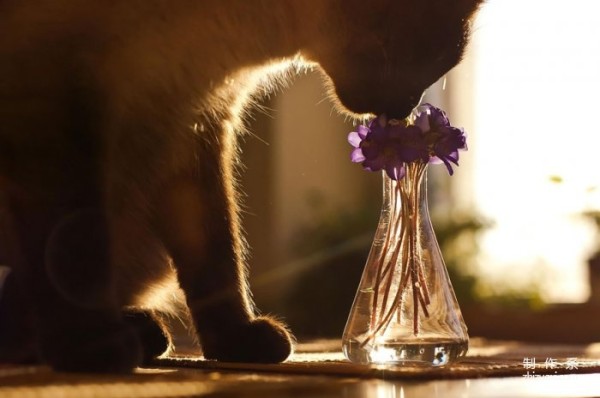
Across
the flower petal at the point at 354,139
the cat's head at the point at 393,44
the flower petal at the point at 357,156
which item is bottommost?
the flower petal at the point at 357,156

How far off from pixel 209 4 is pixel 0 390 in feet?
1.98

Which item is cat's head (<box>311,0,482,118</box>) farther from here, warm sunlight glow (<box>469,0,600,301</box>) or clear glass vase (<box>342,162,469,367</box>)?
warm sunlight glow (<box>469,0,600,301</box>)

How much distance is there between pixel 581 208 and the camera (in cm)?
289

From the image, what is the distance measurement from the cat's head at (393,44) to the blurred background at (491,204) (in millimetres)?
1262

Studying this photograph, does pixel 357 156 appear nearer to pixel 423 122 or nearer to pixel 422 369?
pixel 423 122

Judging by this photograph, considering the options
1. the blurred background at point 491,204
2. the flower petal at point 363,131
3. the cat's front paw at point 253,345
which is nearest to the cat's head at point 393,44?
the flower petal at point 363,131

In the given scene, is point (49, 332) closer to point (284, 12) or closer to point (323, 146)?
point (284, 12)

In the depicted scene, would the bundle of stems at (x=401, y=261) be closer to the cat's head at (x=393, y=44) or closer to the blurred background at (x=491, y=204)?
the cat's head at (x=393, y=44)

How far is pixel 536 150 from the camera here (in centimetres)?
292

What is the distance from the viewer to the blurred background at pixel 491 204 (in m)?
2.81

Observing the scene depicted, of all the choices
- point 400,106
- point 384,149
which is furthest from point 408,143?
point 400,106

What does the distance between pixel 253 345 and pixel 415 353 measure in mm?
234

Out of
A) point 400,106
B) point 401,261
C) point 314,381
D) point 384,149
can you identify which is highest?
point 400,106

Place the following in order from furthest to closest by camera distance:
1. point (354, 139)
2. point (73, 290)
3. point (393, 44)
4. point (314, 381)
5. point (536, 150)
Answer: point (536, 150)
point (393, 44)
point (354, 139)
point (73, 290)
point (314, 381)
